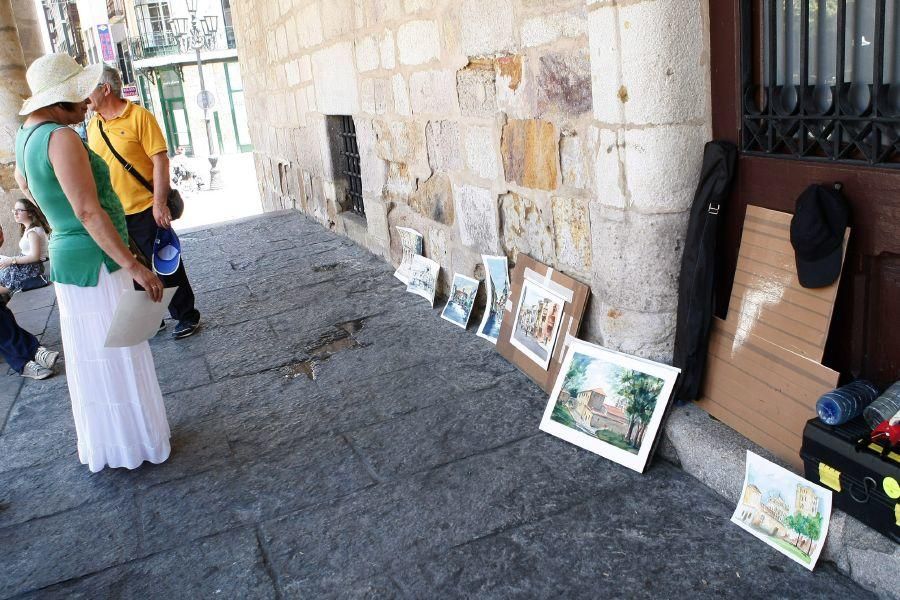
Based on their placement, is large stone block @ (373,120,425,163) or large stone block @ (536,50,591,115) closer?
large stone block @ (536,50,591,115)

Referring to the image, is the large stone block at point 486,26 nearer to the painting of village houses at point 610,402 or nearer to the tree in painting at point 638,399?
the painting of village houses at point 610,402

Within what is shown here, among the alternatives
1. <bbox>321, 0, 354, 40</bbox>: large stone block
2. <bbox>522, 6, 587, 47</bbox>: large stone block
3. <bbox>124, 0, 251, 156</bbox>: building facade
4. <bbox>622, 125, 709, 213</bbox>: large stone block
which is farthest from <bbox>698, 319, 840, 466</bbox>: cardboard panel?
<bbox>124, 0, 251, 156</bbox>: building facade

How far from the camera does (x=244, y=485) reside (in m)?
2.65

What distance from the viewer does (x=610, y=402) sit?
262 centimetres

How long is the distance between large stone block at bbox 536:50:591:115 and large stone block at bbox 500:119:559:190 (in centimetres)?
10

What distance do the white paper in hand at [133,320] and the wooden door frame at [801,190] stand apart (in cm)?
199

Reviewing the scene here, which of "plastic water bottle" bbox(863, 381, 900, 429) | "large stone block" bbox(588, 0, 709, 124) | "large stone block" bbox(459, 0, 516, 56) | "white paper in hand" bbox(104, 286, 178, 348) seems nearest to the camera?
"plastic water bottle" bbox(863, 381, 900, 429)

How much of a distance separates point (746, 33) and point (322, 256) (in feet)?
14.0

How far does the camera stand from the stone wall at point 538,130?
93.9 inches

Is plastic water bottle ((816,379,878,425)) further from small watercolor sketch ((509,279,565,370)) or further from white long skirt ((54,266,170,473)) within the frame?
white long skirt ((54,266,170,473))

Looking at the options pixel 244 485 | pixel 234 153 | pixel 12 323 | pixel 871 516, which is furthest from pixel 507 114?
pixel 234 153

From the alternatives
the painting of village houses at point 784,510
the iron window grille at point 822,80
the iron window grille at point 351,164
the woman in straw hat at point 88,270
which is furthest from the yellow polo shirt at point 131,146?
the painting of village houses at point 784,510

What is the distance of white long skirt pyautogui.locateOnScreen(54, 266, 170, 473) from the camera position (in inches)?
107

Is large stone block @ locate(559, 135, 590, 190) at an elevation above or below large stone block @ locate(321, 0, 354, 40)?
below
